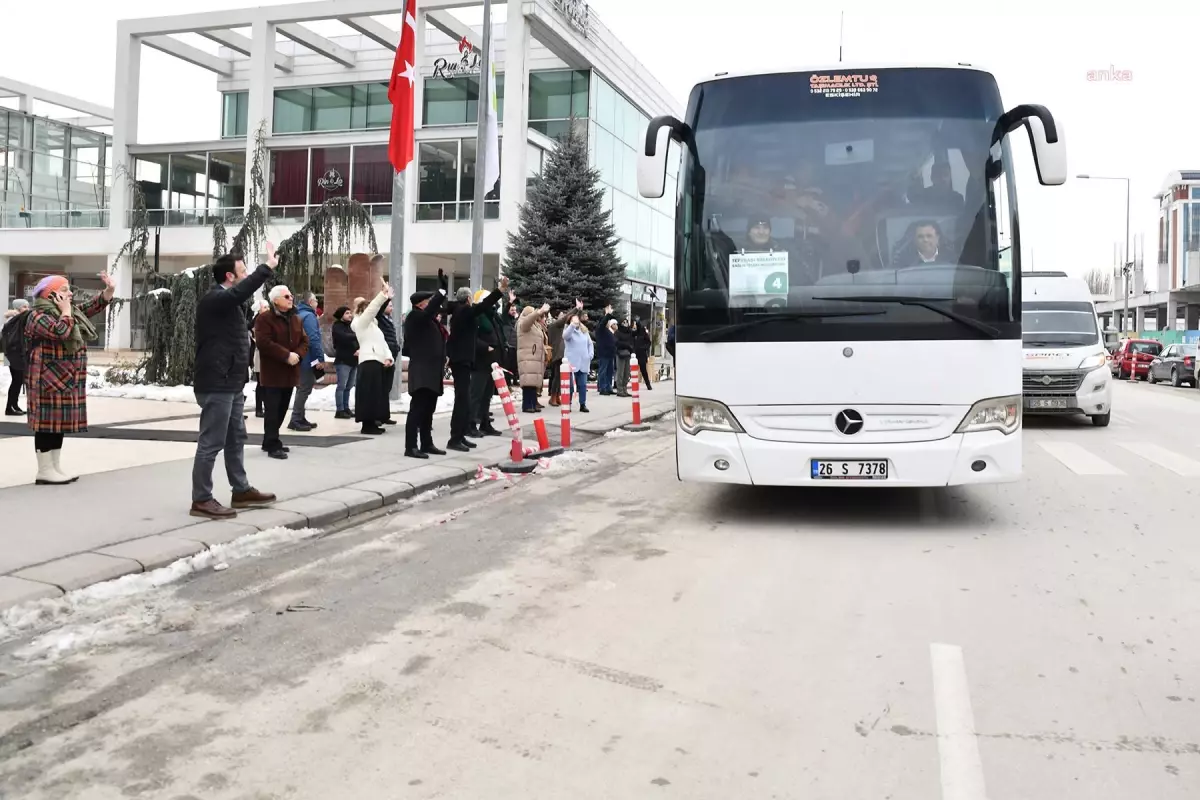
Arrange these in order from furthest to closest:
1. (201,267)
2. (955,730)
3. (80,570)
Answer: (201,267), (80,570), (955,730)

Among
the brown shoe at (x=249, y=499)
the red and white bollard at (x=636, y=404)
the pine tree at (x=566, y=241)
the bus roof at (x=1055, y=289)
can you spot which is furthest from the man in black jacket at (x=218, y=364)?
the pine tree at (x=566, y=241)

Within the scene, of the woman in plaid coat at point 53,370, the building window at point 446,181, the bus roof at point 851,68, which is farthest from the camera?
the building window at point 446,181

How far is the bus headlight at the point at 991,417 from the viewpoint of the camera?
7.15m

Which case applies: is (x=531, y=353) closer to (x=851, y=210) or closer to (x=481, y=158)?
(x=481, y=158)

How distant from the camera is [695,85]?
7.73m

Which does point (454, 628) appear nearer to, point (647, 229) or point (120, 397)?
point (120, 397)

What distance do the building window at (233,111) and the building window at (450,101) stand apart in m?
11.3

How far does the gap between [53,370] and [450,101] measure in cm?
2948

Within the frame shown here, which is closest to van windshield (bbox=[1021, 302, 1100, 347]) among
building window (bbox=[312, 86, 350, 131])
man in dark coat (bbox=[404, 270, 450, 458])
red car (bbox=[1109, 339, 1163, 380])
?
man in dark coat (bbox=[404, 270, 450, 458])

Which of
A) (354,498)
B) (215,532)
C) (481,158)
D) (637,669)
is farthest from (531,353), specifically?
(637,669)

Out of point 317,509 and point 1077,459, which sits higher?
point 1077,459

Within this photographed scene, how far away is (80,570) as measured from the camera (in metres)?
5.62

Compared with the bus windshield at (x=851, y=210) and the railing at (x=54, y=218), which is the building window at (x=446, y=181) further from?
the bus windshield at (x=851, y=210)

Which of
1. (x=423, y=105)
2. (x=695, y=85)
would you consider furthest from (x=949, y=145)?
(x=423, y=105)
